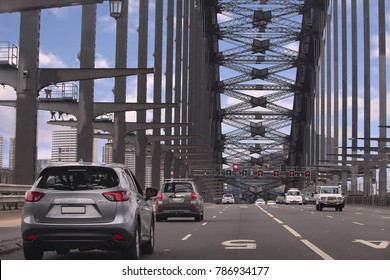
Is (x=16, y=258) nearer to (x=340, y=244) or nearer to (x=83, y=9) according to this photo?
(x=340, y=244)

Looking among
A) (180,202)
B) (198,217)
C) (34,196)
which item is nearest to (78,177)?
(34,196)

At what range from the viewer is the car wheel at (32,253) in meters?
11.5

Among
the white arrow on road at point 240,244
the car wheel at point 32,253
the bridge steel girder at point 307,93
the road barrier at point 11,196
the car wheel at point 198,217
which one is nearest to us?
the car wheel at point 32,253

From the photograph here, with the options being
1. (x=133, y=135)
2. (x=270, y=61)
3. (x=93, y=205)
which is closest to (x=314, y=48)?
(x=270, y=61)

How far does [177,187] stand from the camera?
98.3 ft

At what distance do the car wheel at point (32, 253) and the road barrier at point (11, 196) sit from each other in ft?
49.3

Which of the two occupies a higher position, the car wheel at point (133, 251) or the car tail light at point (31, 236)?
the car tail light at point (31, 236)

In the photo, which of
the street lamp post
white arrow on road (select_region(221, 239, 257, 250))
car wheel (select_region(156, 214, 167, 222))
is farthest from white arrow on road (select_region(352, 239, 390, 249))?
car wheel (select_region(156, 214, 167, 222))

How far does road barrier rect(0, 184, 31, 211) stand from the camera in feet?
87.7

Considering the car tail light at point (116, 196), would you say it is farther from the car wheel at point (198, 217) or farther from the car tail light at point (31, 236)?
the car wheel at point (198, 217)

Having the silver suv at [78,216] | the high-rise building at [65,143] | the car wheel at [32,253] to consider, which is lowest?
the car wheel at [32,253]

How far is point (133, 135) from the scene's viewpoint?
6819 cm

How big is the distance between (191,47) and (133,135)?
37.2 m

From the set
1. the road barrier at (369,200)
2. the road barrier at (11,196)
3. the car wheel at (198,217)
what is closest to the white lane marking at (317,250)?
the car wheel at (198,217)
